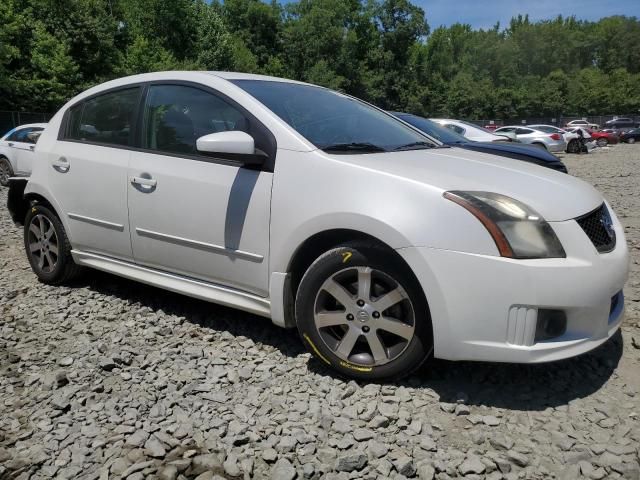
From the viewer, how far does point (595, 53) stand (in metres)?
105

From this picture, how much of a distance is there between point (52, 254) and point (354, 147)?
270 cm

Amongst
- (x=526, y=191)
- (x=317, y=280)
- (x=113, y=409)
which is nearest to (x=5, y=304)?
(x=113, y=409)

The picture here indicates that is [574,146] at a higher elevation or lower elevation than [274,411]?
lower

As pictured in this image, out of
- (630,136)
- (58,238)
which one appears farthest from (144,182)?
(630,136)

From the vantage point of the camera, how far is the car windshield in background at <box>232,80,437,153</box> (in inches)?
124

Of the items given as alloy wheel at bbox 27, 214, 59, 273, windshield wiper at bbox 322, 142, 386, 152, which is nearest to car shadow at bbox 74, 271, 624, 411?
windshield wiper at bbox 322, 142, 386, 152

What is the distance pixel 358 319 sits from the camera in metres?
2.77

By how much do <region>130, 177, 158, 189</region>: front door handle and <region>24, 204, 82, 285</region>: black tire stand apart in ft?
3.36

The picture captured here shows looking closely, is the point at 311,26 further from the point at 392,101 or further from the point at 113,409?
the point at 113,409

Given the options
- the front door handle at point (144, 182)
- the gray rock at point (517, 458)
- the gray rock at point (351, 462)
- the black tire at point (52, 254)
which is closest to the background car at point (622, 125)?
the black tire at point (52, 254)

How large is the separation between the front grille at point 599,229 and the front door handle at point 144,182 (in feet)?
7.95

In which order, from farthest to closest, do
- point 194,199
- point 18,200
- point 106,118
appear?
1. point 18,200
2. point 106,118
3. point 194,199

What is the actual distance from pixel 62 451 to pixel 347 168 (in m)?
1.82

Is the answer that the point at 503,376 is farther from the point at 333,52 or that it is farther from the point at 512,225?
the point at 333,52
